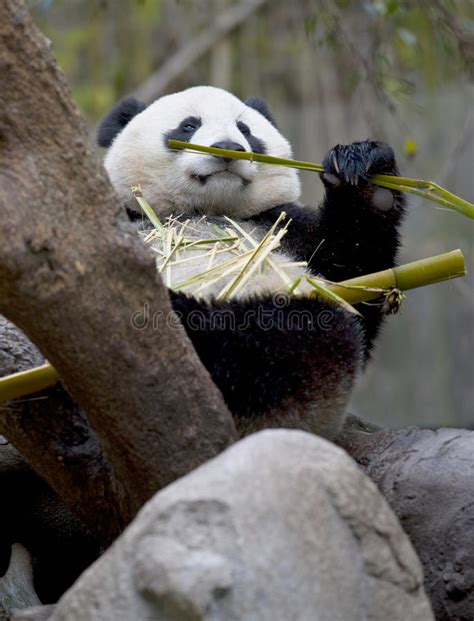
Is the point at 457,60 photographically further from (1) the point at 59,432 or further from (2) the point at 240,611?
(2) the point at 240,611

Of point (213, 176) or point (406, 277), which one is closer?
point (406, 277)

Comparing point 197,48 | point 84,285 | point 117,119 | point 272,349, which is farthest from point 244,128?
point 197,48

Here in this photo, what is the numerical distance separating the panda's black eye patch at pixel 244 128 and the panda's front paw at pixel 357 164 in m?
0.73

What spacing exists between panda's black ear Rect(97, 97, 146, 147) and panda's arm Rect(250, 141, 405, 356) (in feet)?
3.26

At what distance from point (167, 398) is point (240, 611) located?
0.59 metres

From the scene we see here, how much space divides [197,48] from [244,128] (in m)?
4.27

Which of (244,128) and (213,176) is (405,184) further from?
(244,128)

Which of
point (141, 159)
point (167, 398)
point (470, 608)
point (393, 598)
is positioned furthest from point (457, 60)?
point (393, 598)

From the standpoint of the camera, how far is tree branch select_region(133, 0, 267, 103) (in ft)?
24.2

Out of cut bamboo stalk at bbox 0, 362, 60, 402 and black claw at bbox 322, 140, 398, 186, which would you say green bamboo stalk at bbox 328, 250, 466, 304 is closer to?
black claw at bbox 322, 140, 398, 186

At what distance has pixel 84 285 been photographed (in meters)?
1.80

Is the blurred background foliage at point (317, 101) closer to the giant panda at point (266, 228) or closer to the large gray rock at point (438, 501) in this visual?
the giant panda at point (266, 228)

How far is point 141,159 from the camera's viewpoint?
139 inches

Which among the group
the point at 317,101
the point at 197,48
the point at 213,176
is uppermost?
the point at 213,176
